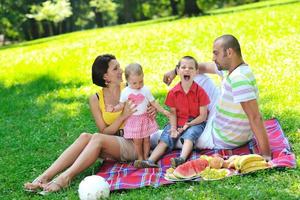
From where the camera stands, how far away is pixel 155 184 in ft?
17.2

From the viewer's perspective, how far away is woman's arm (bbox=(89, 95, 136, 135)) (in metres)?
6.06

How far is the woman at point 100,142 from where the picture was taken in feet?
18.6

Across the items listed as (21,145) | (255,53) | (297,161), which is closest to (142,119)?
(297,161)

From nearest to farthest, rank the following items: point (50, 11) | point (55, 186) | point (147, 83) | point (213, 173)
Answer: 1. point (213, 173)
2. point (55, 186)
3. point (147, 83)
4. point (50, 11)

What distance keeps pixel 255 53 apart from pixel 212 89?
557cm

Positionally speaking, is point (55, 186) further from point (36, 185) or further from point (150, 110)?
point (150, 110)

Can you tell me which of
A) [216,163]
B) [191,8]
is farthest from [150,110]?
[191,8]

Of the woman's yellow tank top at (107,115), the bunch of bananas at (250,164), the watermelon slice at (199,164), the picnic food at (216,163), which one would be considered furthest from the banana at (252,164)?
the woman's yellow tank top at (107,115)

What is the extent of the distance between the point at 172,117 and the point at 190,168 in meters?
0.97

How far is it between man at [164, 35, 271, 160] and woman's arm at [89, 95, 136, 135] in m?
0.94

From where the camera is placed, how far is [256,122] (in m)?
5.43

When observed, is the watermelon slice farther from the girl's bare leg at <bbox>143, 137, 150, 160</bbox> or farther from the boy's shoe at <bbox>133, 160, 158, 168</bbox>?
the girl's bare leg at <bbox>143, 137, 150, 160</bbox>

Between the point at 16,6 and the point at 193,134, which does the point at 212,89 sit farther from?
the point at 16,6

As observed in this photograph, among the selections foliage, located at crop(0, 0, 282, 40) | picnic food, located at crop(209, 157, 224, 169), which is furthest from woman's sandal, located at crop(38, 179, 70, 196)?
foliage, located at crop(0, 0, 282, 40)
